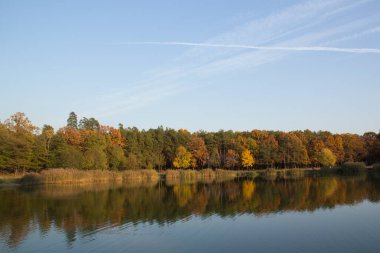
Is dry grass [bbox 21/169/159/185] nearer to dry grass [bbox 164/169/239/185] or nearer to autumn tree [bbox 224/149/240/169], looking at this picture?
dry grass [bbox 164/169/239/185]

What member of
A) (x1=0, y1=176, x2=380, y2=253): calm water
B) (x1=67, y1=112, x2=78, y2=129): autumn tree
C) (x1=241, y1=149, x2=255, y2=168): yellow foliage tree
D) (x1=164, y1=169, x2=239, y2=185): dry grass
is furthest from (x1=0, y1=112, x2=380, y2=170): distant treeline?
(x1=0, y1=176, x2=380, y2=253): calm water

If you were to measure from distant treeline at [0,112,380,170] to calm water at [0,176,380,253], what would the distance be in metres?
32.6

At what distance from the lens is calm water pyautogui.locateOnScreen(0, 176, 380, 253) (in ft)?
62.0

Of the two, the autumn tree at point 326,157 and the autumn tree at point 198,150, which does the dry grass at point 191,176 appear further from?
the autumn tree at point 326,157

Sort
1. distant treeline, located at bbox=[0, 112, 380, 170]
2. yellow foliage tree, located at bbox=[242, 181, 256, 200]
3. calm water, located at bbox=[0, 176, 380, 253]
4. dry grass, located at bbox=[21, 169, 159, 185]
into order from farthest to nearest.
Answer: distant treeline, located at bbox=[0, 112, 380, 170], dry grass, located at bbox=[21, 169, 159, 185], yellow foliage tree, located at bbox=[242, 181, 256, 200], calm water, located at bbox=[0, 176, 380, 253]

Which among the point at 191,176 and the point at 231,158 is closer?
the point at 191,176

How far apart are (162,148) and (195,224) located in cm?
7152

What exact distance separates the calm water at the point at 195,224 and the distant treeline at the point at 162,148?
1285 inches

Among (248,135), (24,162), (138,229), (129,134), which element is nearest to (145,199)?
(138,229)

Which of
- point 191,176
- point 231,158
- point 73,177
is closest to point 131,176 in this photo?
point 191,176

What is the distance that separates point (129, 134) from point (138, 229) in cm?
7107

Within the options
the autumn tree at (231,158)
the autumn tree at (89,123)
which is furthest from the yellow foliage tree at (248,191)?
the autumn tree at (89,123)

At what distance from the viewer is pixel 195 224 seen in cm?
2477

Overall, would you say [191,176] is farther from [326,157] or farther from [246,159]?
[326,157]
